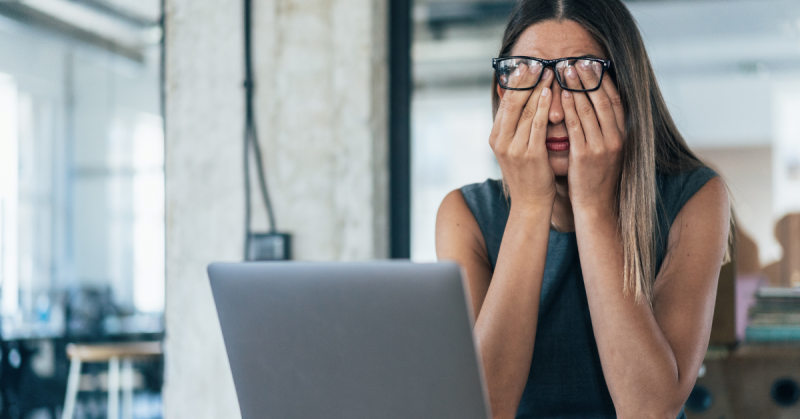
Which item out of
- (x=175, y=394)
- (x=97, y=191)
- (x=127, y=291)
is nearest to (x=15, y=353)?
(x=127, y=291)

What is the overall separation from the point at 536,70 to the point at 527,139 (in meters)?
0.10

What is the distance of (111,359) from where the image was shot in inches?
105

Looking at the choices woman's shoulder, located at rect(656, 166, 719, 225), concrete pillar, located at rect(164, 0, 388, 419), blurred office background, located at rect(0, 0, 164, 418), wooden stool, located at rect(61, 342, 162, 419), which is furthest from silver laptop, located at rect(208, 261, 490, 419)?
blurred office background, located at rect(0, 0, 164, 418)

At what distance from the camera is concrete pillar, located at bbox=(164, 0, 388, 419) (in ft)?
4.92

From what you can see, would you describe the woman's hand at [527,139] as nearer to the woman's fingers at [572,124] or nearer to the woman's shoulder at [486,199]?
the woman's fingers at [572,124]

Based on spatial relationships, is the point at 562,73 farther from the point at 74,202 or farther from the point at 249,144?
the point at 74,202

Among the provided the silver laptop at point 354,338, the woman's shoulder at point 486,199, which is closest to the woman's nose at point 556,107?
the woman's shoulder at point 486,199

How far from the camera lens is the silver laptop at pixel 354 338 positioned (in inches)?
18.9

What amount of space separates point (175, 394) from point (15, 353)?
1961 mm

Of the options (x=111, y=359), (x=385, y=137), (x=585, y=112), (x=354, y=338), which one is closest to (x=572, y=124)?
(x=585, y=112)

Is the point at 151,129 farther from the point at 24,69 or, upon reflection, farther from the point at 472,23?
the point at 472,23

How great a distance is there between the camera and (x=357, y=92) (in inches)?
59.1

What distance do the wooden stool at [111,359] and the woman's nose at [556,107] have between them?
2099mm

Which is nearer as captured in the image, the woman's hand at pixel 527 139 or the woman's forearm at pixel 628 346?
the woman's forearm at pixel 628 346
